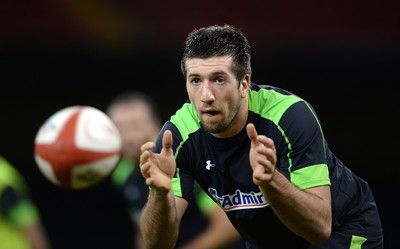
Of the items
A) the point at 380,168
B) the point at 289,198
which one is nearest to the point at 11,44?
the point at 380,168

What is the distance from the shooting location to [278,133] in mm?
3689

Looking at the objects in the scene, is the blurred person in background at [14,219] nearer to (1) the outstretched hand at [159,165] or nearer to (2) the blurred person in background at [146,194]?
(2) the blurred person in background at [146,194]

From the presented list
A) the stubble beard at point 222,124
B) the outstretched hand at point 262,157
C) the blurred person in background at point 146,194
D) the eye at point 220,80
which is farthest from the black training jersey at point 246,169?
the blurred person in background at point 146,194

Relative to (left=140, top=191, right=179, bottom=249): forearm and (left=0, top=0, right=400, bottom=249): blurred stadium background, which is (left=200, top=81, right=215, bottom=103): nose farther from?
(left=0, top=0, right=400, bottom=249): blurred stadium background

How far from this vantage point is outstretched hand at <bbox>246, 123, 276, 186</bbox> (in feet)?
10.6

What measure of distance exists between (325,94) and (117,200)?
2600 millimetres

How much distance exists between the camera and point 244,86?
3.79 meters

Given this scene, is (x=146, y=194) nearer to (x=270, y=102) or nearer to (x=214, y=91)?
(x=270, y=102)

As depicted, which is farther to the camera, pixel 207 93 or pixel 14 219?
pixel 14 219

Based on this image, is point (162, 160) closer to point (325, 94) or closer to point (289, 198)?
point (289, 198)

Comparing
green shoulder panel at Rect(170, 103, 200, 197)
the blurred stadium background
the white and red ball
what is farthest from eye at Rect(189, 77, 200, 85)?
the blurred stadium background

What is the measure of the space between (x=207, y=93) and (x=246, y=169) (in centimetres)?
46

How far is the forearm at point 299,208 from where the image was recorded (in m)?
3.35

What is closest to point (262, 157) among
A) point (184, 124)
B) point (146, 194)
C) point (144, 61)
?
point (184, 124)
